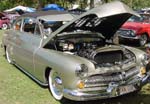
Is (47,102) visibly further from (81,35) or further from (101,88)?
(81,35)

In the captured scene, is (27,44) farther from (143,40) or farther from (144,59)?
(143,40)

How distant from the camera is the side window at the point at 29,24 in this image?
8093 mm

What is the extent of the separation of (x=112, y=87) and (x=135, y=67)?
85 centimetres

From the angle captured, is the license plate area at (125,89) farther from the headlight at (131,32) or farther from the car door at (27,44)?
the headlight at (131,32)

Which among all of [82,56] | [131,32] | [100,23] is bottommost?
[131,32]

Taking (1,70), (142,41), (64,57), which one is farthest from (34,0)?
(64,57)

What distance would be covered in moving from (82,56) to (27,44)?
1957 millimetres

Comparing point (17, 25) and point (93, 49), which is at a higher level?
point (17, 25)

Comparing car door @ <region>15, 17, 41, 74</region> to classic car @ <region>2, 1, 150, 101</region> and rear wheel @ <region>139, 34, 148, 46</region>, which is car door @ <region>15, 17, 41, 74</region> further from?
rear wheel @ <region>139, 34, 148, 46</region>

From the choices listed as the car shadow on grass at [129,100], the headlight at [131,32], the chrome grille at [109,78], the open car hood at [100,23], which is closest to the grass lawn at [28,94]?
the car shadow on grass at [129,100]

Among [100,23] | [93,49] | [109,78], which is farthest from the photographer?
[100,23]

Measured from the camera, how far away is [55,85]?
6699mm

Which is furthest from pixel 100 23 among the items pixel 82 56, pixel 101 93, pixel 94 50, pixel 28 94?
pixel 28 94

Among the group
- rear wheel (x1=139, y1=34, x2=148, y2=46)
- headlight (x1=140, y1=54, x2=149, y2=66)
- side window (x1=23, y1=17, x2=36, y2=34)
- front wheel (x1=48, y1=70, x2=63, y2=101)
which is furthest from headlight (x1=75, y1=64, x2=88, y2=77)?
rear wheel (x1=139, y1=34, x2=148, y2=46)
